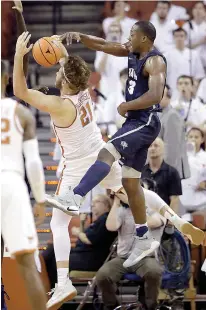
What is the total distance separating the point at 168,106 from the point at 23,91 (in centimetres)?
426

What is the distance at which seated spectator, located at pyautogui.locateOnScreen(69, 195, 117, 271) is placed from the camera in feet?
32.4

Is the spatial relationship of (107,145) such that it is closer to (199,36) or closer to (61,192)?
(61,192)

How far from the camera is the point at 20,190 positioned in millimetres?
6031

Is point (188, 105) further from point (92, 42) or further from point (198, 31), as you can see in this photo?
point (92, 42)

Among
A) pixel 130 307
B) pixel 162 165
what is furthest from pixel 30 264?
pixel 162 165

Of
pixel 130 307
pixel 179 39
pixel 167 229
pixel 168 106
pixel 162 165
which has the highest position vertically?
pixel 179 39

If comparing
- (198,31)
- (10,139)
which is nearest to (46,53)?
(10,139)

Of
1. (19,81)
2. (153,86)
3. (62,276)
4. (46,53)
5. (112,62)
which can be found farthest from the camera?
(112,62)

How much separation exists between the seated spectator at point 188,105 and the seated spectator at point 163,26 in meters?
1.56

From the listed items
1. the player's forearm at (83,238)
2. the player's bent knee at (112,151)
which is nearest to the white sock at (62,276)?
the player's bent knee at (112,151)

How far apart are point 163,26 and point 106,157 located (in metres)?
7.04

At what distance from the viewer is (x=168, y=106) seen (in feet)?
36.3

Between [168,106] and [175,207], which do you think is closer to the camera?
[175,207]

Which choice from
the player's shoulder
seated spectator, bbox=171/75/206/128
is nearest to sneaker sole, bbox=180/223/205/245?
the player's shoulder
